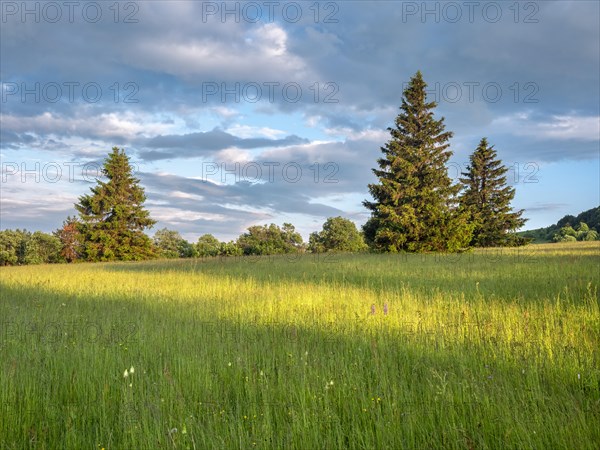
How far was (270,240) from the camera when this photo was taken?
5181 cm

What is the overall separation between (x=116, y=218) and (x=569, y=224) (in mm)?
67395

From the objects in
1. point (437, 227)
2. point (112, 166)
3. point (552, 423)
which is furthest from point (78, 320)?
point (112, 166)

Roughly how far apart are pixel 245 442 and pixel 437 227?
2803 centimetres

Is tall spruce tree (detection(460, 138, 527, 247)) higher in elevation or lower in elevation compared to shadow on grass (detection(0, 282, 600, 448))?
higher

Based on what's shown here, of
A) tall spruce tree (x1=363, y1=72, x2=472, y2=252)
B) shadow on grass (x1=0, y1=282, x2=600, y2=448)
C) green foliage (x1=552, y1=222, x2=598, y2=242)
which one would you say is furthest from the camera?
green foliage (x1=552, y1=222, x2=598, y2=242)

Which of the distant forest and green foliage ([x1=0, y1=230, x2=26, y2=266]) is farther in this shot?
the distant forest

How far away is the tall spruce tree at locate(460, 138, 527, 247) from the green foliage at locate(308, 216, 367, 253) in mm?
16861

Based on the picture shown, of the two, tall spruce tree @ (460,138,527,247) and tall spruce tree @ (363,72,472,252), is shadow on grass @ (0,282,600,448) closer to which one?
tall spruce tree @ (363,72,472,252)

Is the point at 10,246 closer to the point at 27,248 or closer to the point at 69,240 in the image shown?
the point at 27,248

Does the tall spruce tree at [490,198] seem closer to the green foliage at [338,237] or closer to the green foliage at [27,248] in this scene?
the green foliage at [338,237]

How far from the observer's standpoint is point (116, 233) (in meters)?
39.7

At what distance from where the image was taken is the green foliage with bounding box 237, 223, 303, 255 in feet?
161

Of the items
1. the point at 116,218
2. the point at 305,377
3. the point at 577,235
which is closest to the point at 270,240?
the point at 116,218

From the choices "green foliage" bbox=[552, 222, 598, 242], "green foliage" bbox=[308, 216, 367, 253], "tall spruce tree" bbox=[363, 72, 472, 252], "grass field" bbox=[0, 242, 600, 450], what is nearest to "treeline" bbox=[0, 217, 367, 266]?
"green foliage" bbox=[308, 216, 367, 253]
